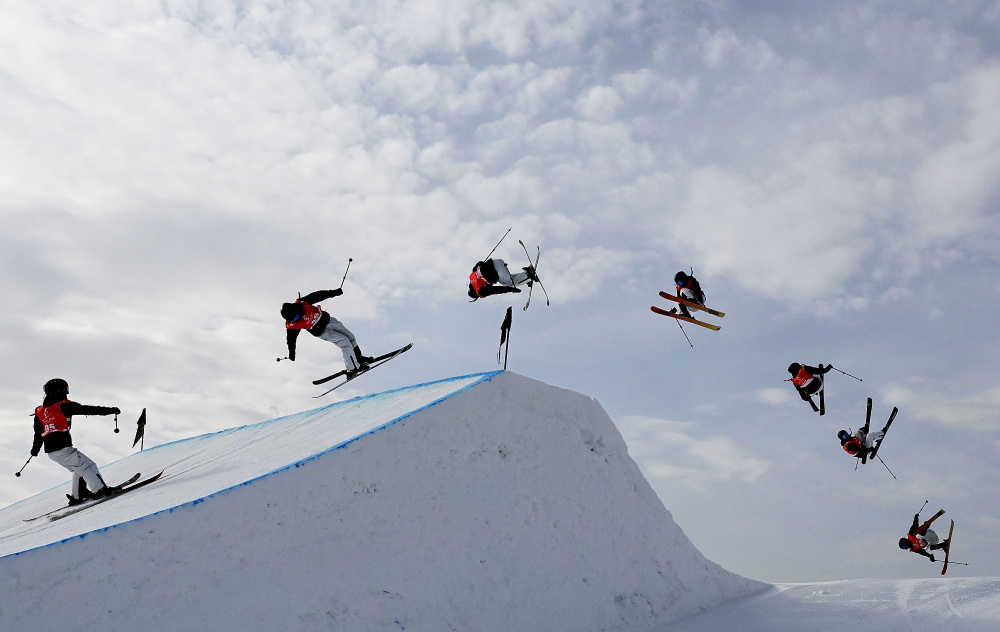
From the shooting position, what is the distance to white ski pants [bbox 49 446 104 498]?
34.1ft

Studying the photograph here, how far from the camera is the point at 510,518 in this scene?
31.9 feet

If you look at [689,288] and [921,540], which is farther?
[921,540]

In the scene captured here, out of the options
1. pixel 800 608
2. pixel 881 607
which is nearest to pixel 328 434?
pixel 800 608

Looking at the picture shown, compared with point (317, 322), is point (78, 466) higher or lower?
lower

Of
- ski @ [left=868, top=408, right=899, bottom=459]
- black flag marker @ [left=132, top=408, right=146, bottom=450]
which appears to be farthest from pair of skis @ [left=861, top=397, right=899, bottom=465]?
black flag marker @ [left=132, top=408, right=146, bottom=450]

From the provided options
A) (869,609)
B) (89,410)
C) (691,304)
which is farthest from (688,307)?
(89,410)

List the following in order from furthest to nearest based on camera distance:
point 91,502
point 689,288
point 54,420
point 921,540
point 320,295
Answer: point 921,540 → point 689,288 → point 320,295 → point 91,502 → point 54,420

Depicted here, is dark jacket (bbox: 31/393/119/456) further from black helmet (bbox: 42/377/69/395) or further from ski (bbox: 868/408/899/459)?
ski (bbox: 868/408/899/459)

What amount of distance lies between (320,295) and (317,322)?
681mm

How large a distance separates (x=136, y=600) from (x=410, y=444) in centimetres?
346

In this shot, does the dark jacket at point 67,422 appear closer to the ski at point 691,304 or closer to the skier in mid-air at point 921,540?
the ski at point 691,304

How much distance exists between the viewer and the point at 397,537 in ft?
28.6

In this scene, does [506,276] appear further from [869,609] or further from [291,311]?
[869,609]

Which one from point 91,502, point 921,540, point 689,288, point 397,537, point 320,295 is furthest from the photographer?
point 921,540
